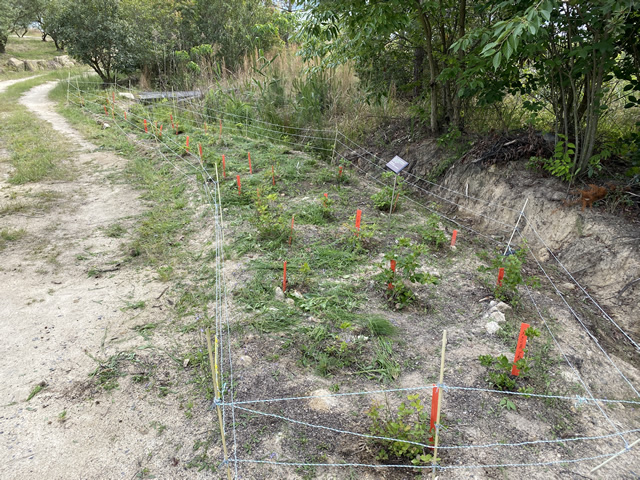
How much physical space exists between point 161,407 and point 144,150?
657 cm

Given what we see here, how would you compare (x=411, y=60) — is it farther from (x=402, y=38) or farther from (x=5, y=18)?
(x=5, y=18)

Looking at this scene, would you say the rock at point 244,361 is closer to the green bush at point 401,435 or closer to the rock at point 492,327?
the green bush at point 401,435

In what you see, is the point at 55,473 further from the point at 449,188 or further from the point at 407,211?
the point at 449,188

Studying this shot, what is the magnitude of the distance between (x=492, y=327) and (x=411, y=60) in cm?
516

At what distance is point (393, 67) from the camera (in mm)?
6871

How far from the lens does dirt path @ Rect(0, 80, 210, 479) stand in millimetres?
2174

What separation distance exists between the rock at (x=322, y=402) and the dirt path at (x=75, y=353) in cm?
73

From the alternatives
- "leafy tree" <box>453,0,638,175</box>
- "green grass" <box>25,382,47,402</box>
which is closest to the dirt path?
"green grass" <box>25,382,47,402</box>

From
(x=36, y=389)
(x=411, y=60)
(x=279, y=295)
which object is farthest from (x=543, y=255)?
(x=36, y=389)

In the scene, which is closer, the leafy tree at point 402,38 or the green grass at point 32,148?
the leafy tree at point 402,38

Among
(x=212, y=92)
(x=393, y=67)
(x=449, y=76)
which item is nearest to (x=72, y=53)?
(x=212, y=92)

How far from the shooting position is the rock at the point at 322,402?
2385mm

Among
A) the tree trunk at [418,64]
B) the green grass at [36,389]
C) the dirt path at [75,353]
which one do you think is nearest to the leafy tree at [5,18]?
the dirt path at [75,353]

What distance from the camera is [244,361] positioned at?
275 centimetres
